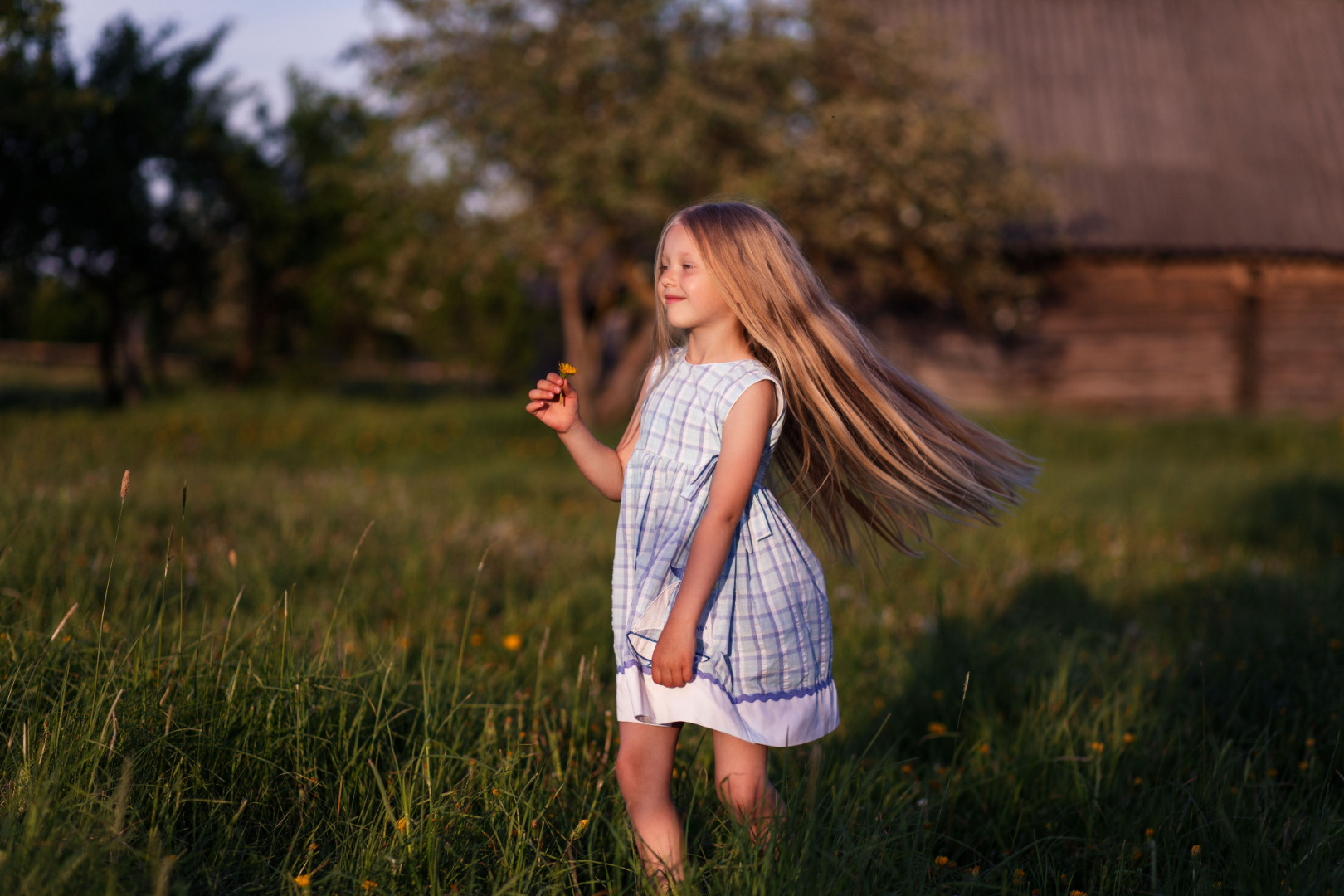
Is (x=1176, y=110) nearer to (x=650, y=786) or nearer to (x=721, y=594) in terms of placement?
(x=721, y=594)

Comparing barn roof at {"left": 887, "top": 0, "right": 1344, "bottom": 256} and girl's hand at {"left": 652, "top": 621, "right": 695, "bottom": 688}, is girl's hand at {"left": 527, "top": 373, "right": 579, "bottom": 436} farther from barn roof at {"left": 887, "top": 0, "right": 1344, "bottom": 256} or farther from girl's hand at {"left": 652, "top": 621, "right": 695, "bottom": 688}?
barn roof at {"left": 887, "top": 0, "right": 1344, "bottom": 256}

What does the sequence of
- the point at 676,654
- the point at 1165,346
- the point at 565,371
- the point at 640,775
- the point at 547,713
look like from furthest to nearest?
the point at 1165,346
the point at 547,713
the point at 565,371
the point at 640,775
the point at 676,654

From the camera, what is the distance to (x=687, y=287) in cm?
226

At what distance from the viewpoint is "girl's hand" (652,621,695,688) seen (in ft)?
6.52

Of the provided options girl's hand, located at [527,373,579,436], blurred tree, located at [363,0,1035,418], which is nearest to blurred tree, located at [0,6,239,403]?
blurred tree, located at [363,0,1035,418]

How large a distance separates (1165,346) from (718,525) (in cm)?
1476

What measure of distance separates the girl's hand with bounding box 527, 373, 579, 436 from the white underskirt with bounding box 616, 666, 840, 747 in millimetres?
573

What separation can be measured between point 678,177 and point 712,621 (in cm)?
881

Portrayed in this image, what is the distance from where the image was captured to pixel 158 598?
3553 mm

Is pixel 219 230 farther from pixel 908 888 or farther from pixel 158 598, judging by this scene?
pixel 908 888

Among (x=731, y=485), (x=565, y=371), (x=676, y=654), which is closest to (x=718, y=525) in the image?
(x=731, y=485)

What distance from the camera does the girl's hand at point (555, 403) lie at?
2.29 m

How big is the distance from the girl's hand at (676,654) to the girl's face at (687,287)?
0.69 metres

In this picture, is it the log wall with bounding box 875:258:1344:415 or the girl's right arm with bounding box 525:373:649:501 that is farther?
the log wall with bounding box 875:258:1344:415
